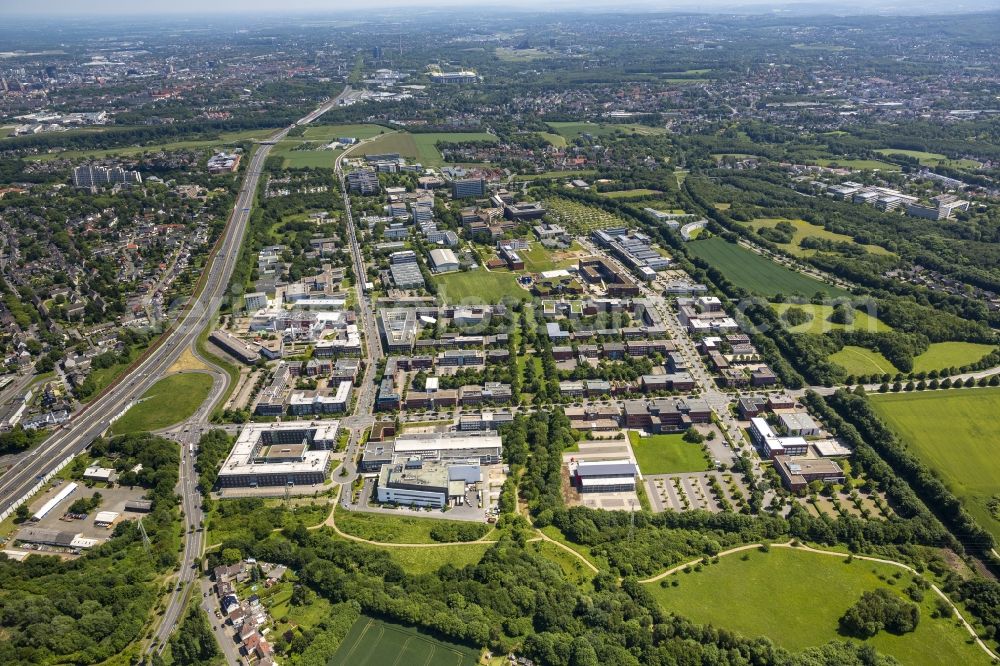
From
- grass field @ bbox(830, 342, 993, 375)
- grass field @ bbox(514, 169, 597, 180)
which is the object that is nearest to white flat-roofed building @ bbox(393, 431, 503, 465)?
grass field @ bbox(830, 342, 993, 375)

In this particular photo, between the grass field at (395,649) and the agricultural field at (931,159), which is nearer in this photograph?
the grass field at (395,649)

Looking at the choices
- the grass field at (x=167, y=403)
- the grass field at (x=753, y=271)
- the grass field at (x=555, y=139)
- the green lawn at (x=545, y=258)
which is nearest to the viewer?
the grass field at (x=167, y=403)

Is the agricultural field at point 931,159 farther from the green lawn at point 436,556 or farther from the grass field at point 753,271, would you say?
the green lawn at point 436,556

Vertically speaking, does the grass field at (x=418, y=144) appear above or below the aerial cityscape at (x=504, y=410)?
above

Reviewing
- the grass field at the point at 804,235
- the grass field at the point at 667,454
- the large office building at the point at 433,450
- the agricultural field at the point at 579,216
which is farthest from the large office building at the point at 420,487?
the grass field at the point at 804,235

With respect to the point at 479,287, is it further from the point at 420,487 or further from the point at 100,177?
the point at 100,177

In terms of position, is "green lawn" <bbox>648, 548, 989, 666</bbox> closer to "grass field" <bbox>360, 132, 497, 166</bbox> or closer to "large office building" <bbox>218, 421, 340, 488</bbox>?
"large office building" <bbox>218, 421, 340, 488</bbox>

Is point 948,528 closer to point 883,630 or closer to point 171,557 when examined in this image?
point 883,630
